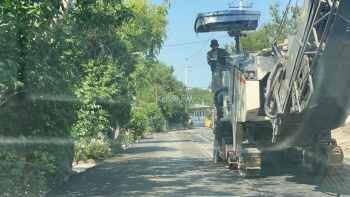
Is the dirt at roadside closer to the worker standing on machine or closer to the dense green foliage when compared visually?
the worker standing on machine

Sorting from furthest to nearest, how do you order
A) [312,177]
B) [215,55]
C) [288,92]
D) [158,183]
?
[215,55] < [312,177] < [158,183] < [288,92]

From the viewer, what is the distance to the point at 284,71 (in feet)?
35.5

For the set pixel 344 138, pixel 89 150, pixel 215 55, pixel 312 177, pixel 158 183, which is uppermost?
pixel 215 55

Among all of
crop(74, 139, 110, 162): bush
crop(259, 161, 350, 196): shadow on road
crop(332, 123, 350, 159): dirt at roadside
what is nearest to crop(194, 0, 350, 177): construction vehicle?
crop(259, 161, 350, 196): shadow on road

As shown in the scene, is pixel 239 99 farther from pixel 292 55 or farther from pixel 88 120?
pixel 88 120

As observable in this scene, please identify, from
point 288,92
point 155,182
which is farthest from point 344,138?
point 288,92

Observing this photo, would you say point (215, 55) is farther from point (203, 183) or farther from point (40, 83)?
point (40, 83)

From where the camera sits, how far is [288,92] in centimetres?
1043

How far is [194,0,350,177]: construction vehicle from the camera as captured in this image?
893cm

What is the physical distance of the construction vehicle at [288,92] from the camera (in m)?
8.93

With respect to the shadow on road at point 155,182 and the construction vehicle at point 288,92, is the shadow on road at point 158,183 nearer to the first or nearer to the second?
the shadow on road at point 155,182

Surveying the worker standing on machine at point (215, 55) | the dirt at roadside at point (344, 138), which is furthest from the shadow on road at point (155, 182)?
the dirt at roadside at point (344, 138)

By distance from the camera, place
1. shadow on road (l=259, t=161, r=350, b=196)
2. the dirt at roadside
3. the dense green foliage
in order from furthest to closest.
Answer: the dirt at roadside < shadow on road (l=259, t=161, r=350, b=196) < the dense green foliage

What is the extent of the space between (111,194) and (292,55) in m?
4.61
